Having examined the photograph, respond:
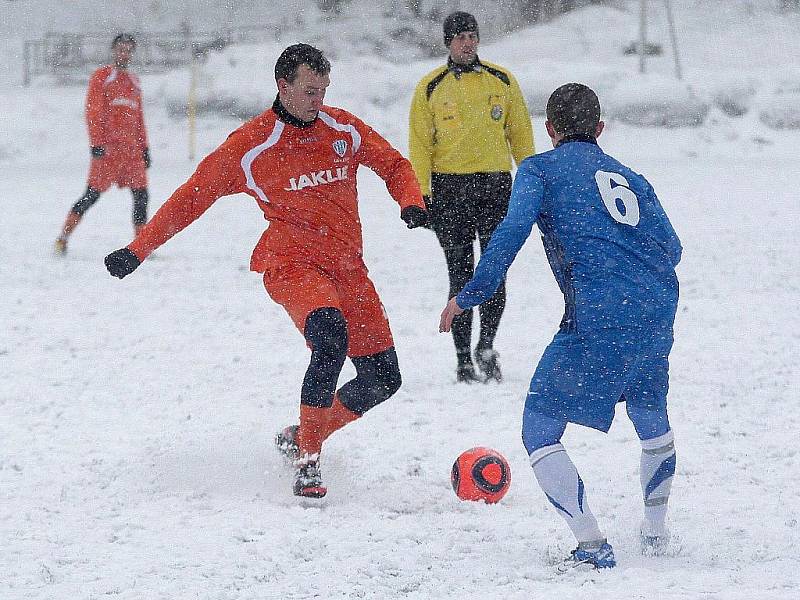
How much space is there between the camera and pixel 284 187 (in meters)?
4.85

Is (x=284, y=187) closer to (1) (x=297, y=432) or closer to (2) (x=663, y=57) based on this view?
(1) (x=297, y=432)

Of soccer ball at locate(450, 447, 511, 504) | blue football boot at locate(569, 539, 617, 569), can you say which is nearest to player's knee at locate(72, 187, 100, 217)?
soccer ball at locate(450, 447, 511, 504)

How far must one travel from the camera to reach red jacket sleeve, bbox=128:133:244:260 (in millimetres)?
4785

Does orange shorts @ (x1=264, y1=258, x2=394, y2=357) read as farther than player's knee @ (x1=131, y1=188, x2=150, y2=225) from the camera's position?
No

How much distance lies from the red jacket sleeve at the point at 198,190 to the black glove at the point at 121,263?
139 mm

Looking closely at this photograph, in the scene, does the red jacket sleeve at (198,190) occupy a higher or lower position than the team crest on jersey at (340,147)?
lower

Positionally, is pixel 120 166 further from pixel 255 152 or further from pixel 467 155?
pixel 255 152

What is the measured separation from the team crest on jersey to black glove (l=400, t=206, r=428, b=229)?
371mm

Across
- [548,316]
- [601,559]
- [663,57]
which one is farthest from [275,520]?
[663,57]

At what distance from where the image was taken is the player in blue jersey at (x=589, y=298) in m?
3.77

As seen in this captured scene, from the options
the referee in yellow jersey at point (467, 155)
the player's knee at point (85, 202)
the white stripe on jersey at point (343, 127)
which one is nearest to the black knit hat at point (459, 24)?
the referee in yellow jersey at point (467, 155)

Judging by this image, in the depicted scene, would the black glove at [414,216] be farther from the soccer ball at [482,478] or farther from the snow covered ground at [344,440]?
the snow covered ground at [344,440]

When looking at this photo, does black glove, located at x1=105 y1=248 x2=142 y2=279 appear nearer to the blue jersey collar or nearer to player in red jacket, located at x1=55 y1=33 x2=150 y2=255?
the blue jersey collar

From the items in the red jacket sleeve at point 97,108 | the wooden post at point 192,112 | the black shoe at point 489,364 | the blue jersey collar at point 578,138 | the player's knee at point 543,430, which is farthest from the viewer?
the wooden post at point 192,112
